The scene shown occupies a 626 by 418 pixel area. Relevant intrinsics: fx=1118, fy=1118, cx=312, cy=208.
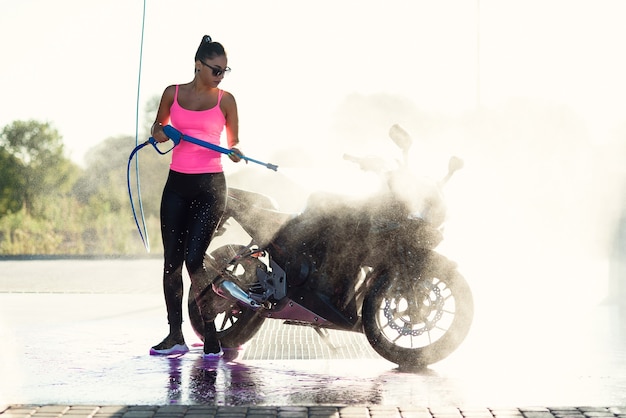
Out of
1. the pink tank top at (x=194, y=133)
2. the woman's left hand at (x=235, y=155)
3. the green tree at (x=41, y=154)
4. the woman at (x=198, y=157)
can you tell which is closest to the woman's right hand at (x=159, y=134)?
the woman at (x=198, y=157)

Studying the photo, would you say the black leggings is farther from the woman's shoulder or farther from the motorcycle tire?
the woman's shoulder

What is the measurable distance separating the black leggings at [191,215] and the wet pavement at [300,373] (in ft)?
2.29

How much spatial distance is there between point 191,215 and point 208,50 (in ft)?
3.72

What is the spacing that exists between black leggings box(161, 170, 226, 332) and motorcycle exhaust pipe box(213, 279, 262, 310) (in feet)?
0.50

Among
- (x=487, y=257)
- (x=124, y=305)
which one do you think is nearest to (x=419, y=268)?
(x=124, y=305)

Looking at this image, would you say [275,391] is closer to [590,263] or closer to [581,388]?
[581,388]

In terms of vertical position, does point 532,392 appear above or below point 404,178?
below

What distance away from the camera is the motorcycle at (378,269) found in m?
7.25

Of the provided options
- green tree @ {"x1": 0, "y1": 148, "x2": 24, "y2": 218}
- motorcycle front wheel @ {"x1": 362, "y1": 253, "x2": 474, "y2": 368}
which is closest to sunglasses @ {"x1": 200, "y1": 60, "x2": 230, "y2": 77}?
motorcycle front wheel @ {"x1": 362, "y1": 253, "x2": 474, "y2": 368}

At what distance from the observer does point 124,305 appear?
12375 mm

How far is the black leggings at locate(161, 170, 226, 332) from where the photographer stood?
7578 millimetres

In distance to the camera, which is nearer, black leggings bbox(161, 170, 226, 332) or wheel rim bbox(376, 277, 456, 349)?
wheel rim bbox(376, 277, 456, 349)

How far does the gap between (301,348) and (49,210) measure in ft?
80.7

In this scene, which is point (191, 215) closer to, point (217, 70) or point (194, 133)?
point (194, 133)
